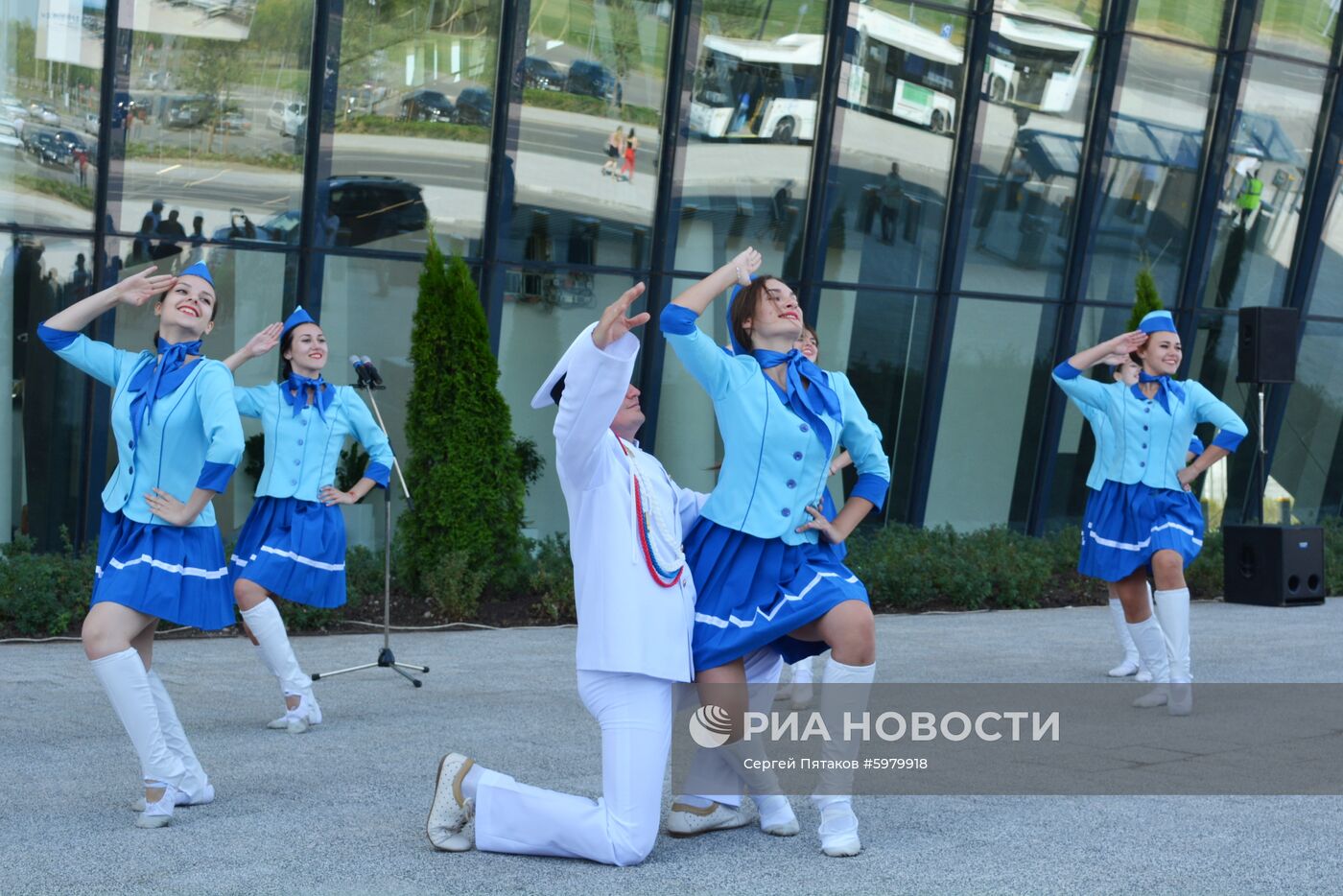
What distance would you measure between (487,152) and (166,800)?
9287 millimetres

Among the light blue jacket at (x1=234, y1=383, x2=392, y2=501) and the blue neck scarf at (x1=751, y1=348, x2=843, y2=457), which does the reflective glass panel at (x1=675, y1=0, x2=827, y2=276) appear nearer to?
the light blue jacket at (x1=234, y1=383, x2=392, y2=501)

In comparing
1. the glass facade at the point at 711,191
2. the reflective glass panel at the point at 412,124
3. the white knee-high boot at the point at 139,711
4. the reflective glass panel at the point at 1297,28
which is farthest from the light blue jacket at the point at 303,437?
the reflective glass panel at the point at 1297,28

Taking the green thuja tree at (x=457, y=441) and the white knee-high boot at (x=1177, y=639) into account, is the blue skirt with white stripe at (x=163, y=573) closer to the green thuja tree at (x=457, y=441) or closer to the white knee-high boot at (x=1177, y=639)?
the white knee-high boot at (x=1177, y=639)

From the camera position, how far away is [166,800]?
500cm

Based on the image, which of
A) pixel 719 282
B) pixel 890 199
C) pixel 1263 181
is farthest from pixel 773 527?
pixel 1263 181

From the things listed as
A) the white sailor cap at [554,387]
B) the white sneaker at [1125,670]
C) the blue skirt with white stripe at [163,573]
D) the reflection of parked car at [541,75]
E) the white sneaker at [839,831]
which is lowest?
the white sneaker at [1125,670]

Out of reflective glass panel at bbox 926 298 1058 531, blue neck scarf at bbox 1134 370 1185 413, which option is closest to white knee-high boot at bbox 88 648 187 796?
blue neck scarf at bbox 1134 370 1185 413

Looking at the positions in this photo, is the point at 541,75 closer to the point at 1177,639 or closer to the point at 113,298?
the point at 1177,639

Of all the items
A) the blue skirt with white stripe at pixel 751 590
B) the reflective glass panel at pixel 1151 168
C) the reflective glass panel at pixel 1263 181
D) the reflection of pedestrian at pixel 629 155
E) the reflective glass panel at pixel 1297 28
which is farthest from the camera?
the reflective glass panel at pixel 1263 181

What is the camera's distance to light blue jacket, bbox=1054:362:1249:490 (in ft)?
25.9

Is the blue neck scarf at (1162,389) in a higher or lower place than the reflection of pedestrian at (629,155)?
lower

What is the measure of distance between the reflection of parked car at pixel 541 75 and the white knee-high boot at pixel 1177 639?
793cm

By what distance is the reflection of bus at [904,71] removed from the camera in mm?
14828

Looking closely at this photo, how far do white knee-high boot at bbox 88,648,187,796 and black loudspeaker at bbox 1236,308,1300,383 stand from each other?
978cm
